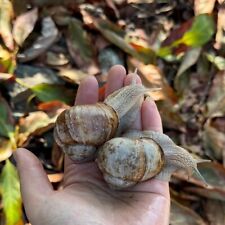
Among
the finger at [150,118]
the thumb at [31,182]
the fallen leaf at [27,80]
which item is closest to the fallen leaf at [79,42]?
the fallen leaf at [27,80]

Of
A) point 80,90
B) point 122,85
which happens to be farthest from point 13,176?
point 122,85

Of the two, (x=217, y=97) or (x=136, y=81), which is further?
(x=217, y=97)

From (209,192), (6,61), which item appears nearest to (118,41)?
(6,61)

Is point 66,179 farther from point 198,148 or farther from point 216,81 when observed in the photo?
point 216,81

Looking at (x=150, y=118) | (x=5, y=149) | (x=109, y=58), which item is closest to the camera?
(x=150, y=118)

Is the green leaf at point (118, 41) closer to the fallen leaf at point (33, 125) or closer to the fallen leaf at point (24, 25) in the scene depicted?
the fallen leaf at point (24, 25)

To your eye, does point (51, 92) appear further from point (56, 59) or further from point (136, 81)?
point (136, 81)

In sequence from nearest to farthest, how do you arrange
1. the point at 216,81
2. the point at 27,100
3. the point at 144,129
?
the point at 144,129, the point at 27,100, the point at 216,81
